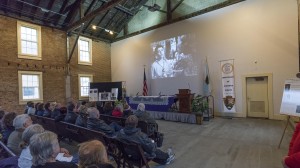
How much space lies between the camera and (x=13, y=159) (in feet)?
5.79

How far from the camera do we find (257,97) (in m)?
7.25

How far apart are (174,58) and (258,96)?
4.10m

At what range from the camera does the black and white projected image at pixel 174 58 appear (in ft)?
29.0

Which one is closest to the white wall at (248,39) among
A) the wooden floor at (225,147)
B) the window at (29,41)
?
the wooden floor at (225,147)

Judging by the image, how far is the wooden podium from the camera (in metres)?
6.68

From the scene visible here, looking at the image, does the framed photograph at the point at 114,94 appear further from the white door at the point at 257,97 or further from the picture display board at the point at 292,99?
the picture display board at the point at 292,99

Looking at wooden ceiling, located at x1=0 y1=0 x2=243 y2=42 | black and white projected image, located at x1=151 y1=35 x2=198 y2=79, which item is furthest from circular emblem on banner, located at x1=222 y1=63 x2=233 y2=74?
wooden ceiling, located at x1=0 y1=0 x2=243 y2=42

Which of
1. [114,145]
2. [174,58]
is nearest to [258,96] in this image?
[174,58]

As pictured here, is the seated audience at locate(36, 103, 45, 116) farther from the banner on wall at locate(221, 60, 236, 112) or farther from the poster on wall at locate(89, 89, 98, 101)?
the banner on wall at locate(221, 60, 236, 112)

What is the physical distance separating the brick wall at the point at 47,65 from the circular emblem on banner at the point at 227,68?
23.9ft

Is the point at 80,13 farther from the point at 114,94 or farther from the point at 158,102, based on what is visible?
the point at 158,102

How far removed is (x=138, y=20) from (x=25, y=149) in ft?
34.2

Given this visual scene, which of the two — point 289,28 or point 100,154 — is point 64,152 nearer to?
point 100,154

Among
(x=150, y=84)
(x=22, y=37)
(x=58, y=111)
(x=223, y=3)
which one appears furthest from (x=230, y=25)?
(x=22, y=37)
